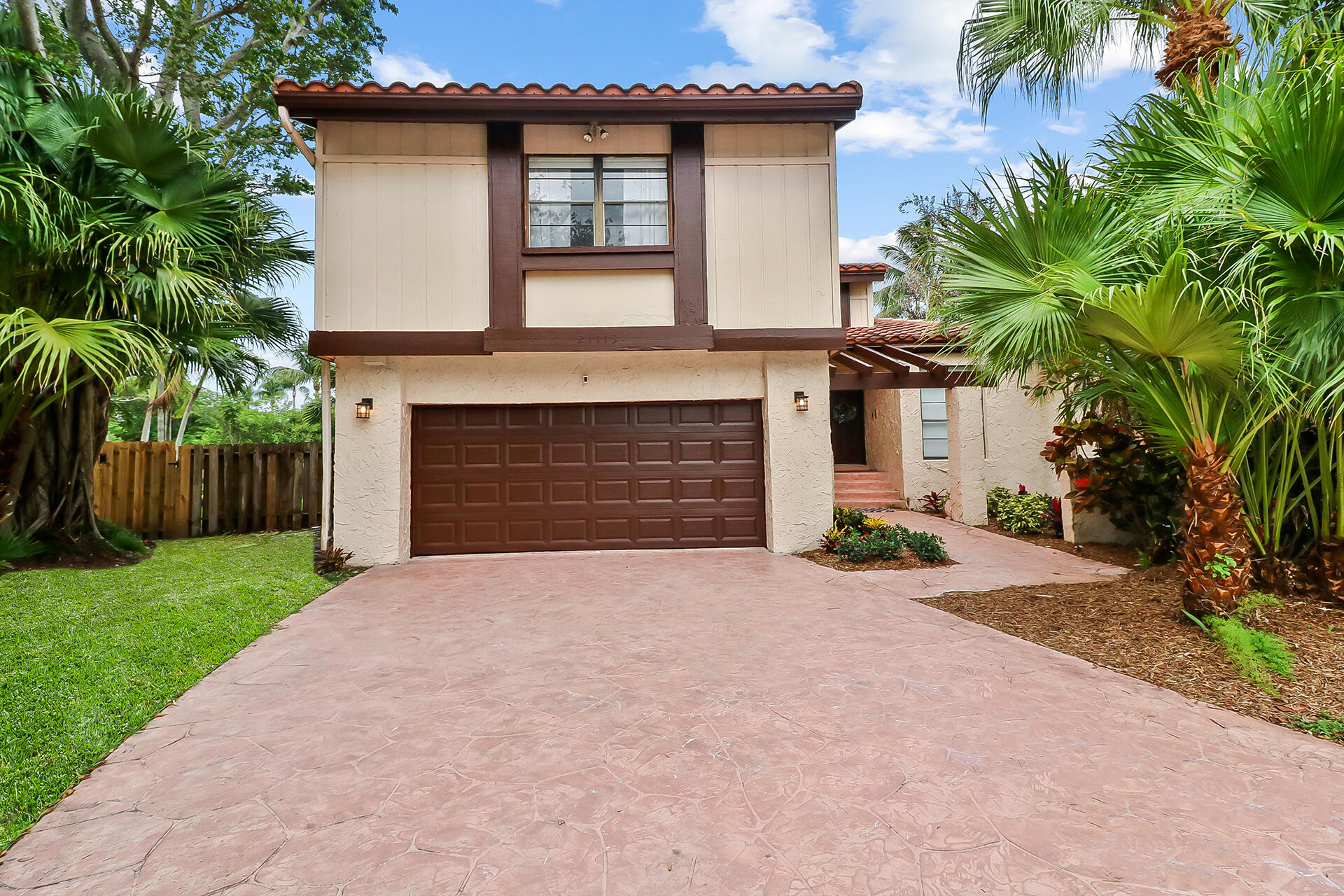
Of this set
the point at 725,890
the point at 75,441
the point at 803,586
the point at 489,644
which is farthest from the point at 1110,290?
the point at 75,441

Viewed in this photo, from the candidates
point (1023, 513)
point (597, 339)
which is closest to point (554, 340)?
point (597, 339)

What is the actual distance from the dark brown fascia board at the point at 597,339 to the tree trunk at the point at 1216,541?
5458 millimetres

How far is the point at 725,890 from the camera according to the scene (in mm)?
2145

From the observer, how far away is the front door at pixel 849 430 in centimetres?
1589

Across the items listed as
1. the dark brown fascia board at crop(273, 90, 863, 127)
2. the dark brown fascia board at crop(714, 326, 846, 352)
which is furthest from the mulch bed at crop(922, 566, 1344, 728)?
the dark brown fascia board at crop(273, 90, 863, 127)

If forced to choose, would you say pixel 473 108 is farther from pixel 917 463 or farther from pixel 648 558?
pixel 917 463

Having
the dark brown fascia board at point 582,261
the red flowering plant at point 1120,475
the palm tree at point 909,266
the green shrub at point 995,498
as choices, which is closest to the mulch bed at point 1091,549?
the red flowering plant at point 1120,475

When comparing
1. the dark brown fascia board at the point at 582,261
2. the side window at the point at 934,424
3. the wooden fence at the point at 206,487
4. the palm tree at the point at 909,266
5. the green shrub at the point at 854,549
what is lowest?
the green shrub at the point at 854,549

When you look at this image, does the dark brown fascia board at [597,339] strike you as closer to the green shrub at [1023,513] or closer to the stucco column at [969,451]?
the stucco column at [969,451]

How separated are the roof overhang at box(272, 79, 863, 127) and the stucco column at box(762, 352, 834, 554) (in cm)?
331

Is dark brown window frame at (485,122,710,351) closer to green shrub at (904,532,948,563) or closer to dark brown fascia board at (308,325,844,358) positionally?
dark brown fascia board at (308,325,844,358)

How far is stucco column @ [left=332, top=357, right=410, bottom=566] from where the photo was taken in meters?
8.34

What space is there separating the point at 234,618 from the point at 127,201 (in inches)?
190

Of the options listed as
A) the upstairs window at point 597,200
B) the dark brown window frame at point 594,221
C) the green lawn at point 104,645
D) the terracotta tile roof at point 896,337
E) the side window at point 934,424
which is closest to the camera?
the green lawn at point 104,645
